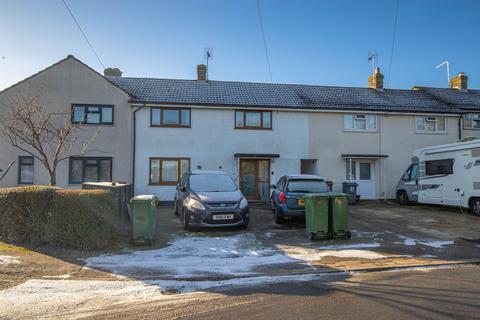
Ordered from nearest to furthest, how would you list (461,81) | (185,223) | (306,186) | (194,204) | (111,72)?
(194,204) → (185,223) → (306,186) → (111,72) → (461,81)

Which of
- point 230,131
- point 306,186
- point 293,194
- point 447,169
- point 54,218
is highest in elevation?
point 230,131

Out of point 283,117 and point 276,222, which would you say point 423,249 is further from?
point 283,117

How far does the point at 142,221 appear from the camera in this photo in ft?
27.3

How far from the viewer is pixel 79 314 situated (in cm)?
429

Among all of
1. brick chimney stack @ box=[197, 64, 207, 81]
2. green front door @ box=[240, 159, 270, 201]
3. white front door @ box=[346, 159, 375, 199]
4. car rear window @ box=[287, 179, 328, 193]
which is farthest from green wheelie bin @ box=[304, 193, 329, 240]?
brick chimney stack @ box=[197, 64, 207, 81]

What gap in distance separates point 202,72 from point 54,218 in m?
15.7

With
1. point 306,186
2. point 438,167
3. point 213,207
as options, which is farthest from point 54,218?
point 438,167

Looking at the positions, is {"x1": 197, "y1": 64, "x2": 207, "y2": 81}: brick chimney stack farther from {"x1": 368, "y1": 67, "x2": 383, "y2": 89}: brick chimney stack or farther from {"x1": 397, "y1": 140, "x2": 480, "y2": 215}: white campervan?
{"x1": 397, "y1": 140, "x2": 480, "y2": 215}: white campervan

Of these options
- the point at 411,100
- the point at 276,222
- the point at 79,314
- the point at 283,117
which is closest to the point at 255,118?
the point at 283,117

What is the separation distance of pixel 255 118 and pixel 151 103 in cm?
536

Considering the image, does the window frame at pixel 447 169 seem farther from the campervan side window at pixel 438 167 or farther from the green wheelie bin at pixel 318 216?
the green wheelie bin at pixel 318 216

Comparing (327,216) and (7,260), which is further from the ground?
(327,216)

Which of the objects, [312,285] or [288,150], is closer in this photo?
[312,285]

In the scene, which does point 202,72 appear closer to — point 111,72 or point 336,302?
point 111,72
